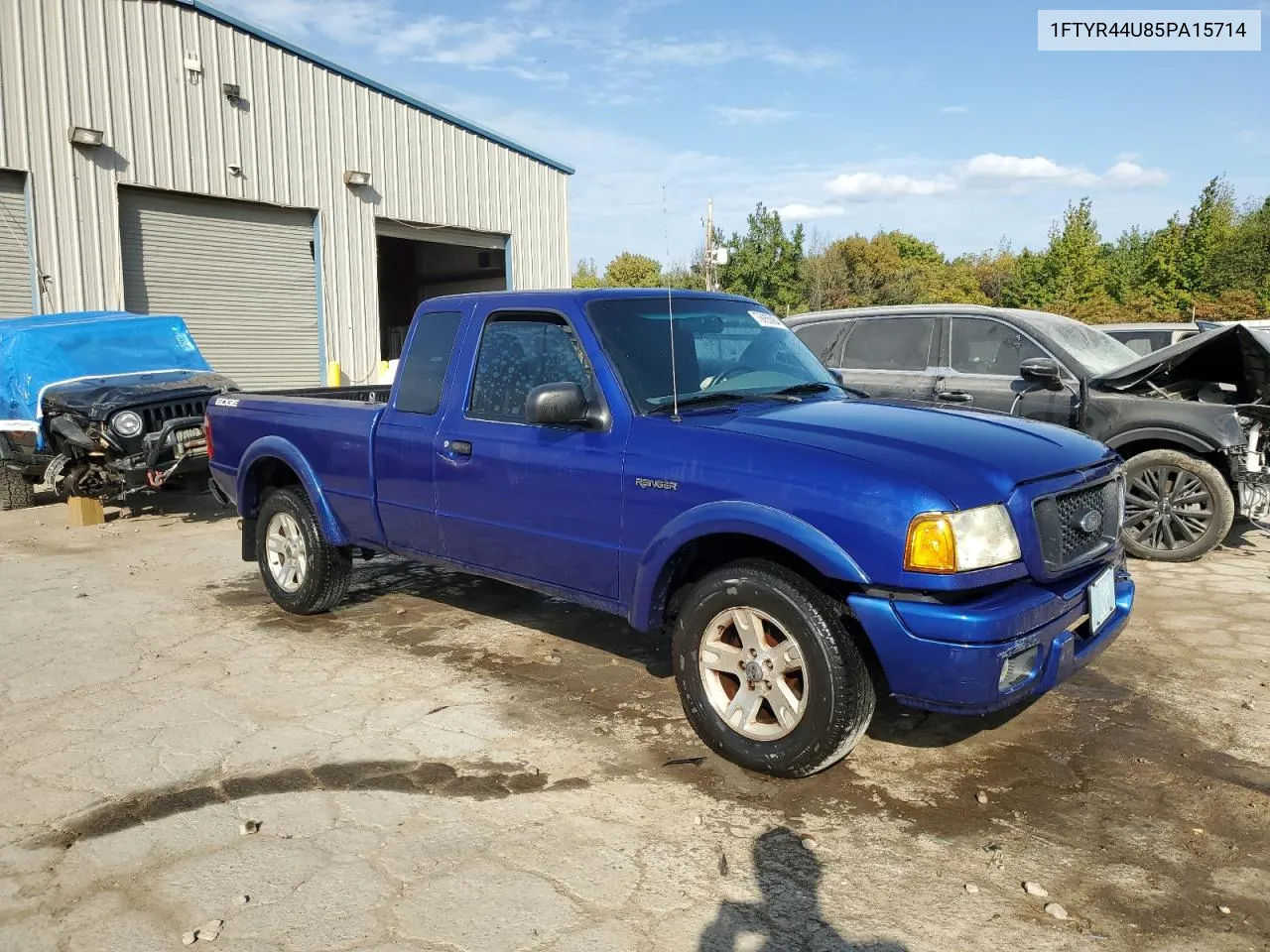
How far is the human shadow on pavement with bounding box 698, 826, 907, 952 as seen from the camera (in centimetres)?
254

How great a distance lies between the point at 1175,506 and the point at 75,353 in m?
9.90

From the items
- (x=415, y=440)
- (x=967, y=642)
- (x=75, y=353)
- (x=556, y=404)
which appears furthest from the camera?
(x=75, y=353)

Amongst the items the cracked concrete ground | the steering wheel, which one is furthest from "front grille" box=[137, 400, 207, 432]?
the steering wheel

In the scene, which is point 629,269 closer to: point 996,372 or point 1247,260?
point 1247,260

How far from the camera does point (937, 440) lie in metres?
3.47

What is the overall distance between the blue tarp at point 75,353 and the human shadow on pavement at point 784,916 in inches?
334

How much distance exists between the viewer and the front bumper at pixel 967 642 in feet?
10.0

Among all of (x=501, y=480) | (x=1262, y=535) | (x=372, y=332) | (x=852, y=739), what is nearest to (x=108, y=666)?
(x=501, y=480)

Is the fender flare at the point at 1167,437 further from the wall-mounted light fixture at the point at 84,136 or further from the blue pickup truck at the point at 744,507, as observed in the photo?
the wall-mounted light fixture at the point at 84,136

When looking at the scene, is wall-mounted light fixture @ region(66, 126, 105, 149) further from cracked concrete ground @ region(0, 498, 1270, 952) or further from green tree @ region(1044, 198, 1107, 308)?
green tree @ region(1044, 198, 1107, 308)

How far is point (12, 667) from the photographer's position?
495cm

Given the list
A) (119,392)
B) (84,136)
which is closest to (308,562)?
(119,392)

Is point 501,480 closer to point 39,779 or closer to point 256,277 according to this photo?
point 39,779

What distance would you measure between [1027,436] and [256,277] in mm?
13974
